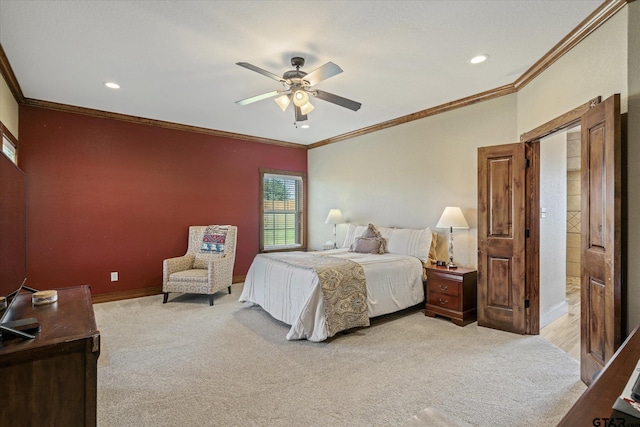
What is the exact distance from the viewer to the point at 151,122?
487cm

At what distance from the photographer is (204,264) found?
4887mm

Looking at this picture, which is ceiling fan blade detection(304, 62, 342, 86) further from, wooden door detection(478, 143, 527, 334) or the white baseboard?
the white baseboard

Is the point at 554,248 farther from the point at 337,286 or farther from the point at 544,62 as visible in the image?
the point at 337,286

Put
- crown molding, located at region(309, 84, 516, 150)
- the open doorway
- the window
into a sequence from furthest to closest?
1. the window
2. crown molding, located at region(309, 84, 516, 150)
3. the open doorway

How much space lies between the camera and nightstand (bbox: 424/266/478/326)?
11.8 ft

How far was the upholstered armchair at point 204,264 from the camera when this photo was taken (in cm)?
438

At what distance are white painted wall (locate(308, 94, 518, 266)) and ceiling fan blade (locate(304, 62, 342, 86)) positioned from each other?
2.31 meters

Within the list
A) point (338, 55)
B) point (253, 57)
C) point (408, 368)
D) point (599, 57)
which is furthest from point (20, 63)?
point (599, 57)

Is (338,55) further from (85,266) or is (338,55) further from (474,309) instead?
(85,266)

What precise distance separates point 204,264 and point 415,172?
3.47 metres

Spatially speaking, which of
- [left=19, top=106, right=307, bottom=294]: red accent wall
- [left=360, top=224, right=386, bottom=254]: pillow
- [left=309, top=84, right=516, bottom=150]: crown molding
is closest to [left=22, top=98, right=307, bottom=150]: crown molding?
[left=19, top=106, right=307, bottom=294]: red accent wall

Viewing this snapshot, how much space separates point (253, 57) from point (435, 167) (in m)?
2.80

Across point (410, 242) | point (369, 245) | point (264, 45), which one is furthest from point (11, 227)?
point (410, 242)

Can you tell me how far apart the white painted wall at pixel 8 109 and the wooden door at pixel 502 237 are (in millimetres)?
5020
